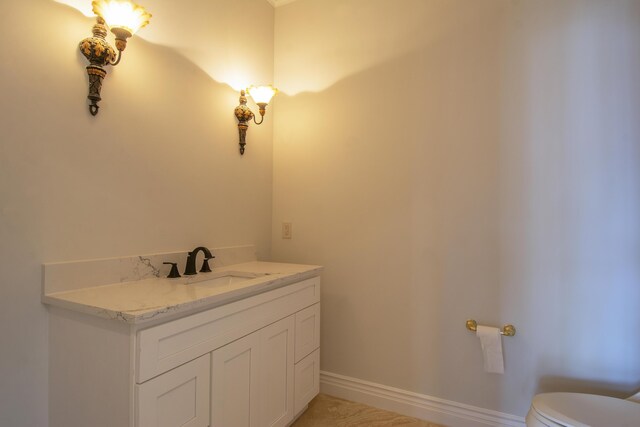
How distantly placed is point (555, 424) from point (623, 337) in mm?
633

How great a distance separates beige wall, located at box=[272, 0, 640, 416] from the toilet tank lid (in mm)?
254

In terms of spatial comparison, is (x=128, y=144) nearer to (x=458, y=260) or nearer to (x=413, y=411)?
(x=458, y=260)

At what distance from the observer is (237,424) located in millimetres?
1318

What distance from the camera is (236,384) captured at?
51.8 inches

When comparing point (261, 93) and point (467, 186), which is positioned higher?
point (261, 93)

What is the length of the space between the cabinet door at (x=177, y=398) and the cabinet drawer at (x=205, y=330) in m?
0.03

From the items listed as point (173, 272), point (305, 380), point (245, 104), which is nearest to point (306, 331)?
point (305, 380)

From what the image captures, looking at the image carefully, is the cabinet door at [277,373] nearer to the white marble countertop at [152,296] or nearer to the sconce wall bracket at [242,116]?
the white marble countertop at [152,296]

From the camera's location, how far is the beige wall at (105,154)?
3.67 ft

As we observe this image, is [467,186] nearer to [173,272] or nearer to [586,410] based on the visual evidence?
[586,410]

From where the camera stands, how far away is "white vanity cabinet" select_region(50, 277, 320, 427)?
99cm

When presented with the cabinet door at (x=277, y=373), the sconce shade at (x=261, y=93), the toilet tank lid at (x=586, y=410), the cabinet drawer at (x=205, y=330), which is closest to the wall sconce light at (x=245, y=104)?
the sconce shade at (x=261, y=93)

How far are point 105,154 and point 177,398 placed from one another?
3.22ft

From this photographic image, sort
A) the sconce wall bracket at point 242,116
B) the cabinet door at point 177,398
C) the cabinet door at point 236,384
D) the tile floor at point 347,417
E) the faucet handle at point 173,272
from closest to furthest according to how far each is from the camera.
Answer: the cabinet door at point 177,398, the cabinet door at point 236,384, the faucet handle at point 173,272, the tile floor at point 347,417, the sconce wall bracket at point 242,116
